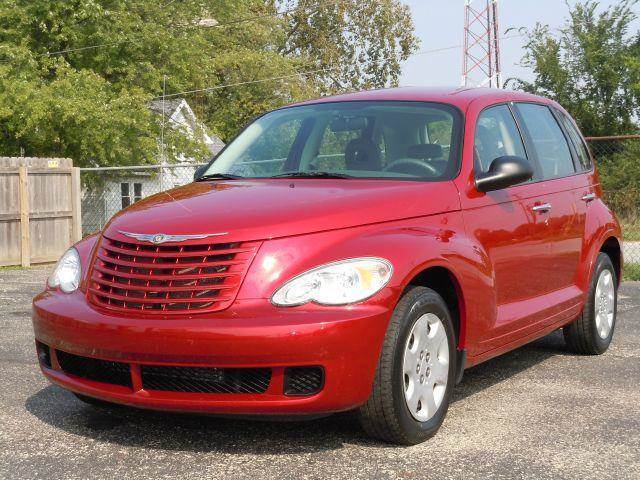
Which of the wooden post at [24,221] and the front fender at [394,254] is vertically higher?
the front fender at [394,254]

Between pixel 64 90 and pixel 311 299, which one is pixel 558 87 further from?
pixel 311 299

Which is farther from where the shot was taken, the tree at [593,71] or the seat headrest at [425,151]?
the tree at [593,71]

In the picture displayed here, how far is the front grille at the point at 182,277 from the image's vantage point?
4316 mm

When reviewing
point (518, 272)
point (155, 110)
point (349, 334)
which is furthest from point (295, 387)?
point (155, 110)

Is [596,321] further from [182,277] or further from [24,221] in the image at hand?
[24,221]

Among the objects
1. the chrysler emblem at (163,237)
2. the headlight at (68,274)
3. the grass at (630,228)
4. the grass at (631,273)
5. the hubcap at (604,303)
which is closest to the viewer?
the chrysler emblem at (163,237)

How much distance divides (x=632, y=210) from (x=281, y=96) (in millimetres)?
30855

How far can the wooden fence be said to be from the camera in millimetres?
17062

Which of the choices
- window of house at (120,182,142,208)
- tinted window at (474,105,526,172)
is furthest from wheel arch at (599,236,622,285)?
window of house at (120,182,142,208)

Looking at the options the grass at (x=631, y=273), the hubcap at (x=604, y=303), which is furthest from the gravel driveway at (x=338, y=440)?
the grass at (x=631, y=273)

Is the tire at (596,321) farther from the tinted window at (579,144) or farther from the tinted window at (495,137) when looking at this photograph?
the tinted window at (495,137)

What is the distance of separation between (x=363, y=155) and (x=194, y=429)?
5.72ft

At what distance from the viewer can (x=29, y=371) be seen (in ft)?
21.5

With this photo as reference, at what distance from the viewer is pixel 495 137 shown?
5.96 meters
